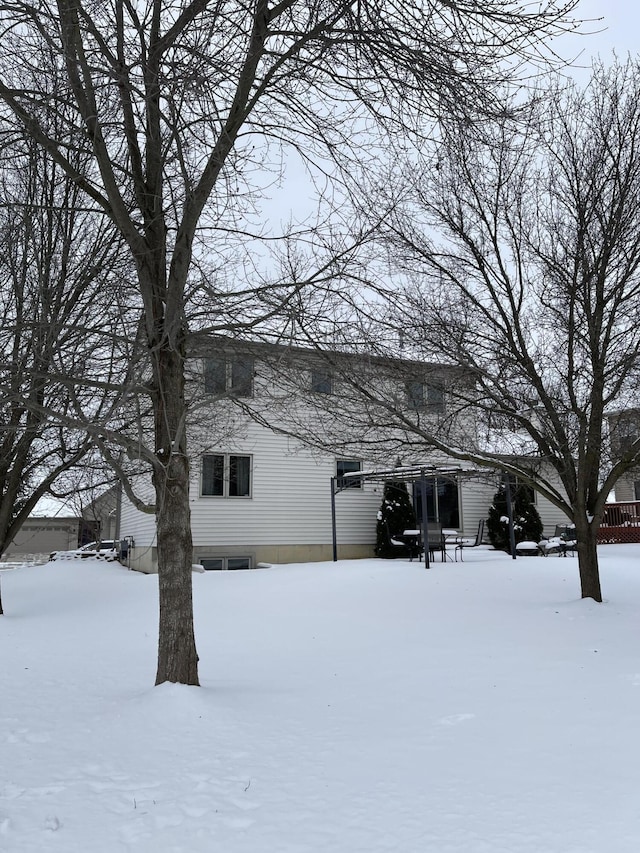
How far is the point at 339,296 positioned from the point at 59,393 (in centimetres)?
324

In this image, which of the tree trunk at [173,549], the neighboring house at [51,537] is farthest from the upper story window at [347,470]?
the neighboring house at [51,537]

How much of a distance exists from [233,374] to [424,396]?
3.05m

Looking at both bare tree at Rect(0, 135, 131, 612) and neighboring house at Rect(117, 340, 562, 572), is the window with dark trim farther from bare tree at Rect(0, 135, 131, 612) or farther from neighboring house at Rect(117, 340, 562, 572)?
bare tree at Rect(0, 135, 131, 612)

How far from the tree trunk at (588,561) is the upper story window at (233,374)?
5329 millimetres

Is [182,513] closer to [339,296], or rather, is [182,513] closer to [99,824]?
[339,296]

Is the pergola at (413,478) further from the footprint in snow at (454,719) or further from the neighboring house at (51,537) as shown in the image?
the neighboring house at (51,537)

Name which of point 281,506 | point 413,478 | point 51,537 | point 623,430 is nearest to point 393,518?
point 413,478

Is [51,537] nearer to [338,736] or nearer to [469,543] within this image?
[469,543]

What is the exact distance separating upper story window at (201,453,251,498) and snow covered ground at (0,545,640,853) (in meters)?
7.46

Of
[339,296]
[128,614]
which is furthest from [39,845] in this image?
[128,614]

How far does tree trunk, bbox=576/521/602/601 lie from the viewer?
9555 mm

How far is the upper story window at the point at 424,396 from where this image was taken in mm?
9109

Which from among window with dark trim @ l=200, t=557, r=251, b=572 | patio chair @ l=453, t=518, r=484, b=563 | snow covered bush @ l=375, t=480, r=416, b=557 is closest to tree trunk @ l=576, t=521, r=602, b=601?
patio chair @ l=453, t=518, r=484, b=563

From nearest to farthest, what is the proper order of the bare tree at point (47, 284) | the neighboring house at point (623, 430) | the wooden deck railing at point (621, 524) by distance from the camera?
the bare tree at point (47, 284) < the neighboring house at point (623, 430) < the wooden deck railing at point (621, 524)
